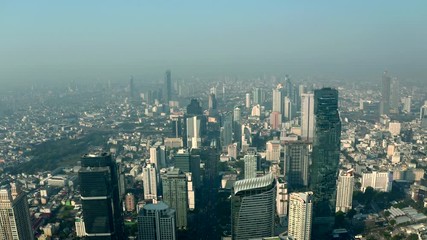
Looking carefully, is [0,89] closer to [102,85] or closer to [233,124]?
[102,85]

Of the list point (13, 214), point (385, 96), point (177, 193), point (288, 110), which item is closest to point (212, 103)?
point (288, 110)

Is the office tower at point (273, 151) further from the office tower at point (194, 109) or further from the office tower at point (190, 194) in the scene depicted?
the office tower at point (194, 109)

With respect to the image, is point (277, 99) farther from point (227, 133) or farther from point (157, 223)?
point (157, 223)

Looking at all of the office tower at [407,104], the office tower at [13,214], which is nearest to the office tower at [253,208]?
the office tower at [13,214]

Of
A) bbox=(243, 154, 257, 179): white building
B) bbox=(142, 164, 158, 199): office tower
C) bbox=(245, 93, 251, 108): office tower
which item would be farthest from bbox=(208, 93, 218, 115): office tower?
bbox=(142, 164, 158, 199): office tower

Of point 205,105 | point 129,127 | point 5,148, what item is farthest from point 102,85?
point 5,148
